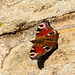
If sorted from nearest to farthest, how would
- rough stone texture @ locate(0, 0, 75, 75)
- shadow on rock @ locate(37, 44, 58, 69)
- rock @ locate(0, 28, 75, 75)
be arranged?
1. rock @ locate(0, 28, 75, 75)
2. rough stone texture @ locate(0, 0, 75, 75)
3. shadow on rock @ locate(37, 44, 58, 69)

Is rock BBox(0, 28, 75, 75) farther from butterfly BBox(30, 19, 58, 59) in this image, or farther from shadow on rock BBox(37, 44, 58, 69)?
butterfly BBox(30, 19, 58, 59)

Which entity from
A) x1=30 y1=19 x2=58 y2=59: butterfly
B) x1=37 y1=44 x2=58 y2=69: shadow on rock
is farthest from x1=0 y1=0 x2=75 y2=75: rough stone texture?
x1=30 y1=19 x2=58 y2=59: butterfly

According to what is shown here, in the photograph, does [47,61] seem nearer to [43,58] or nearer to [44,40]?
[43,58]

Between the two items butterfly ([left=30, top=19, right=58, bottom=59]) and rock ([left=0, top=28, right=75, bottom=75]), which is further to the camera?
butterfly ([left=30, top=19, right=58, bottom=59])

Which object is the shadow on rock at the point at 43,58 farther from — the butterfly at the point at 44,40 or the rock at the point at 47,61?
the butterfly at the point at 44,40

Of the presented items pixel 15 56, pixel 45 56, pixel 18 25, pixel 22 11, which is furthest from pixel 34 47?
pixel 22 11
